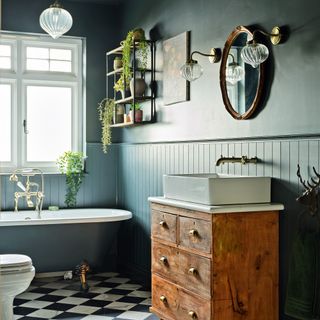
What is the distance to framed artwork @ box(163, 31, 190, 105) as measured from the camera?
4.16 metres

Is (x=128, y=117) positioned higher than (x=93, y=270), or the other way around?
(x=128, y=117)

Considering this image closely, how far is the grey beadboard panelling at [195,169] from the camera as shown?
288 centimetres

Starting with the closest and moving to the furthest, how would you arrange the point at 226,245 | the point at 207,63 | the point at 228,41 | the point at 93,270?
1. the point at 226,245
2. the point at 228,41
3. the point at 207,63
4. the point at 93,270

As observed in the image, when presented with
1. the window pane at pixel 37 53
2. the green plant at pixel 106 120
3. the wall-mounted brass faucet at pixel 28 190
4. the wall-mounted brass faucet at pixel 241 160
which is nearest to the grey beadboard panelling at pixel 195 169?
the wall-mounted brass faucet at pixel 241 160

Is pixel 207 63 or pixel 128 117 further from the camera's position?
pixel 128 117

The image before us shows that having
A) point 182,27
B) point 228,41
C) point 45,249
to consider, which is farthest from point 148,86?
point 45,249

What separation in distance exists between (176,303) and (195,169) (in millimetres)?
1111

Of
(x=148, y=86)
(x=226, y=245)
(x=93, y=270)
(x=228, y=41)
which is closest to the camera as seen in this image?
(x=226, y=245)

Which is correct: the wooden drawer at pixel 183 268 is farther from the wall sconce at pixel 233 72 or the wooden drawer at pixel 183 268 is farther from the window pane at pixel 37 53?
the window pane at pixel 37 53

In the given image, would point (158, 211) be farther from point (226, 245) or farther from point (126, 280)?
point (126, 280)

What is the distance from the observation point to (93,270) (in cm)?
540

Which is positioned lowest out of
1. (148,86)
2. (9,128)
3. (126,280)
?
(126,280)

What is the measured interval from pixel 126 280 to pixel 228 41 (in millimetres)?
2734

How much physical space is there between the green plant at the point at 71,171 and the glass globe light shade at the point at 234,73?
261 centimetres
